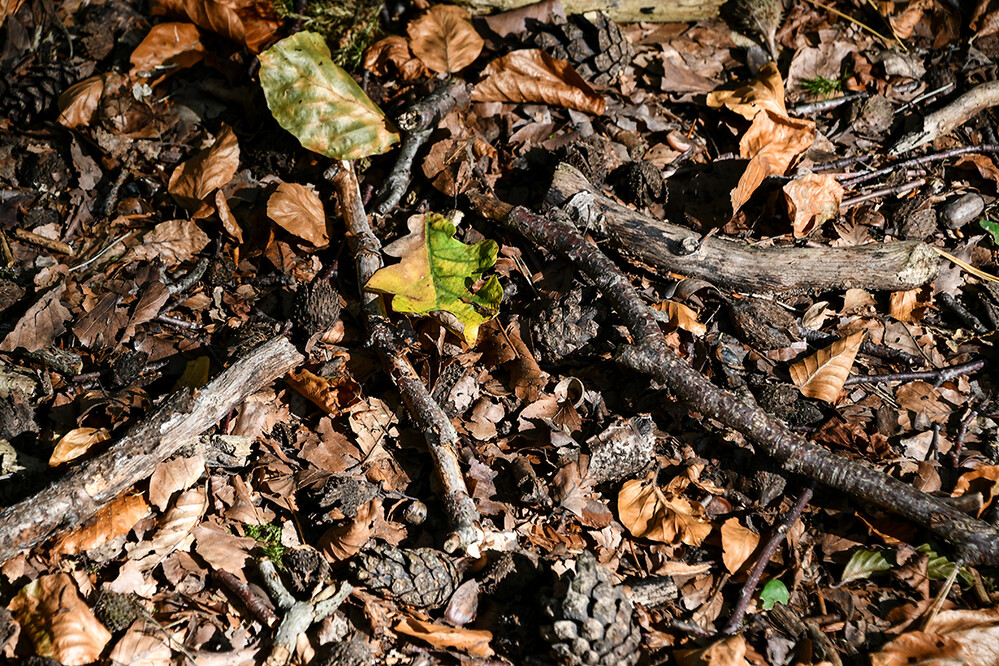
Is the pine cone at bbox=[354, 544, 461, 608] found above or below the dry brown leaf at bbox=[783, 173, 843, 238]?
below

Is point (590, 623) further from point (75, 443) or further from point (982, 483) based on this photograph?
point (75, 443)

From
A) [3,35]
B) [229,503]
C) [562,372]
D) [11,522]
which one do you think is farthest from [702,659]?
[3,35]

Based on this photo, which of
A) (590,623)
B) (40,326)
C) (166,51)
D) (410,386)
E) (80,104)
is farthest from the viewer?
(166,51)

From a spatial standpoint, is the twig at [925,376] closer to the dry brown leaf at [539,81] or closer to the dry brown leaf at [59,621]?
the dry brown leaf at [539,81]

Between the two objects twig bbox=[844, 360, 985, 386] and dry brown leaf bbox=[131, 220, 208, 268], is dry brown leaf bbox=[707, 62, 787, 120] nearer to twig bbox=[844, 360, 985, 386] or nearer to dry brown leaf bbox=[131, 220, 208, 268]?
twig bbox=[844, 360, 985, 386]

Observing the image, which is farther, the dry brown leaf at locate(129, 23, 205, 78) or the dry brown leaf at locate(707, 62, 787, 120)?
the dry brown leaf at locate(129, 23, 205, 78)

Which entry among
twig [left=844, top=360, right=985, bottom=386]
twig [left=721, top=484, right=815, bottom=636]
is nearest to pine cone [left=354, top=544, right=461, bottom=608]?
twig [left=721, top=484, right=815, bottom=636]

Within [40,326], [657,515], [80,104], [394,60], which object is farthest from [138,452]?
[394,60]

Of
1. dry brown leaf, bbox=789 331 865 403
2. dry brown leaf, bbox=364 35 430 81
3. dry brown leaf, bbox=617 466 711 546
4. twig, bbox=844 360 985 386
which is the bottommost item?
dry brown leaf, bbox=617 466 711 546
